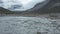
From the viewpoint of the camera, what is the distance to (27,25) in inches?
69.6

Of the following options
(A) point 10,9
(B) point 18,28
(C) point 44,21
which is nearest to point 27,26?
(B) point 18,28

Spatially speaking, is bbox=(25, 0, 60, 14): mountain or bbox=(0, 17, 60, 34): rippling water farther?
Result: bbox=(25, 0, 60, 14): mountain

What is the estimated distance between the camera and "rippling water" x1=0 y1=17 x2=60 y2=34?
1562mm

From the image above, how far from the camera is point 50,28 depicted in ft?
5.36

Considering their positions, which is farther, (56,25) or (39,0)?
(39,0)

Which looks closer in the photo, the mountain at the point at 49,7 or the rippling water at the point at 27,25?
the rippling water at the point at 27,25

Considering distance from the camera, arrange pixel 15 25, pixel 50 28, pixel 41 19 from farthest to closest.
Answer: pixel 41 19, pixel 15 25, pixel 50 28

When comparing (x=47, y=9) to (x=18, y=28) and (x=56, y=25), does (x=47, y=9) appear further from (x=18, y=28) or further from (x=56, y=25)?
(x=18, y=28)

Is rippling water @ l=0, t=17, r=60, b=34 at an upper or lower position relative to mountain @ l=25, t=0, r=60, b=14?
lower

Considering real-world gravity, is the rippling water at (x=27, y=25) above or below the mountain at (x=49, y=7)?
below

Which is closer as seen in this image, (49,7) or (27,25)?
(27,25)

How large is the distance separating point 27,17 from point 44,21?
0.26m

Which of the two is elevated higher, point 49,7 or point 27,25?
point 49,7

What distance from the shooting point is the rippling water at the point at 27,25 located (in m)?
1.56
